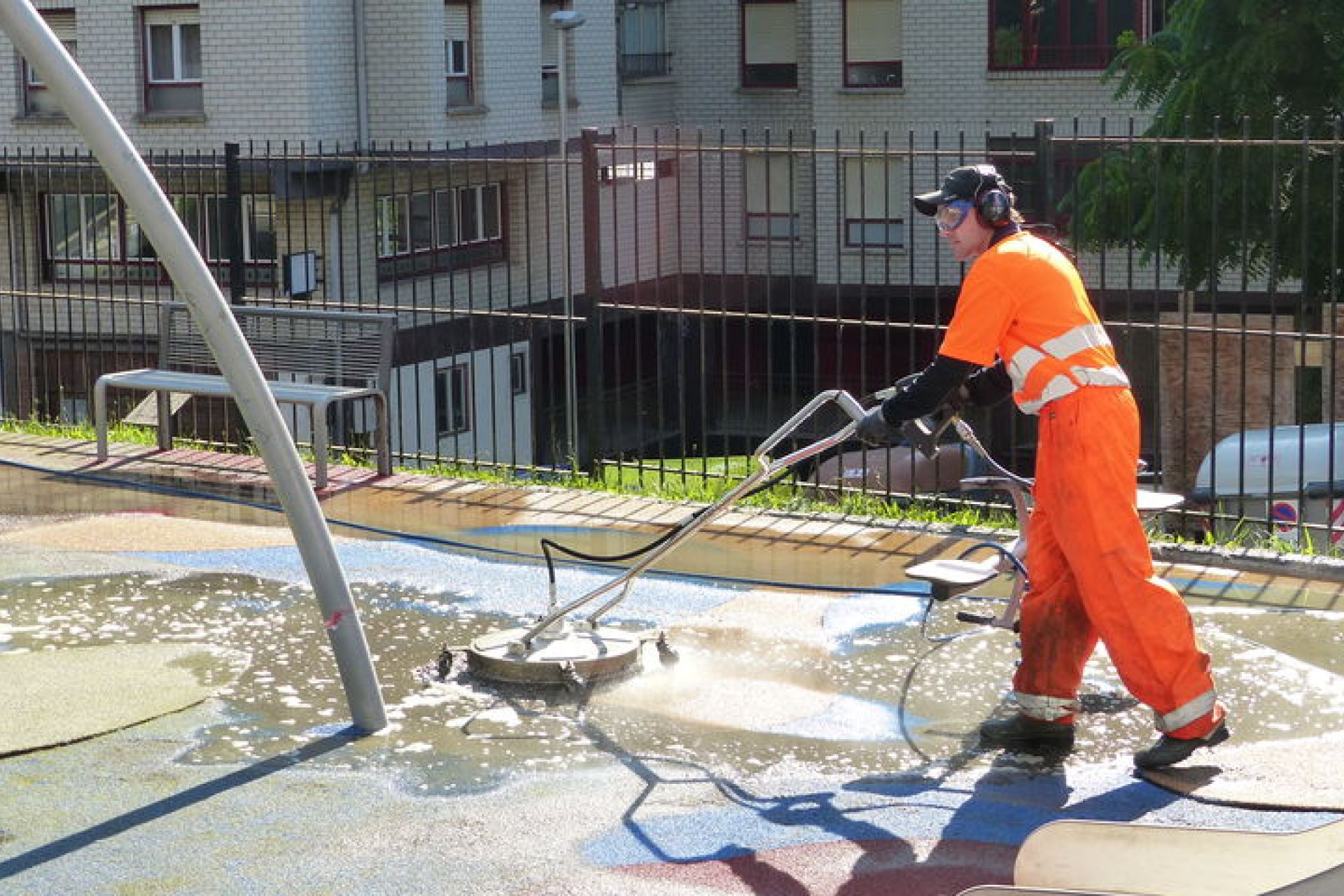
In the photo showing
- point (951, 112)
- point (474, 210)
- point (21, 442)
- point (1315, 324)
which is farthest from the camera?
point (951, 112)

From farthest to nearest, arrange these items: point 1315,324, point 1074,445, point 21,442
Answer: point 1315,324, point 21,442, point 1074,445

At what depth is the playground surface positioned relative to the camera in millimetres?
6102

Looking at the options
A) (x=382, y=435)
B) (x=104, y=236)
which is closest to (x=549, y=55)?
(x=104, y=236)

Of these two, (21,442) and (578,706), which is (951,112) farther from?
(578,706)

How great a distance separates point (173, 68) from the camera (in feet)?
95.6

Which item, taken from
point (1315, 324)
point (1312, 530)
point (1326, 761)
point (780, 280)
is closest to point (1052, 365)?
point (1326, 761)

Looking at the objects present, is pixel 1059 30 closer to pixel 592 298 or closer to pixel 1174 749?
pixel 592 298

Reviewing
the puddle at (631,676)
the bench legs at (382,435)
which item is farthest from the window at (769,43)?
the puddle at (631,676)

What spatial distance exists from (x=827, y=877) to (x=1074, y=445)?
1.63 metres

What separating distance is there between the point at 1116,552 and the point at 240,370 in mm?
2894

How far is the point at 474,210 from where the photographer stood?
25.8 meters

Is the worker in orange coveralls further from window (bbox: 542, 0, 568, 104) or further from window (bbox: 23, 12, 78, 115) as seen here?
window (bbox: 542, 0, 568, 104)

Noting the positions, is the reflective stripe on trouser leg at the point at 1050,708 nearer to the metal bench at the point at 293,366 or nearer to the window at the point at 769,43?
the metal bench at the point at 293,366

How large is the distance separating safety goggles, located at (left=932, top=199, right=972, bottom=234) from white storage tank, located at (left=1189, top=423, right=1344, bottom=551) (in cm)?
372
